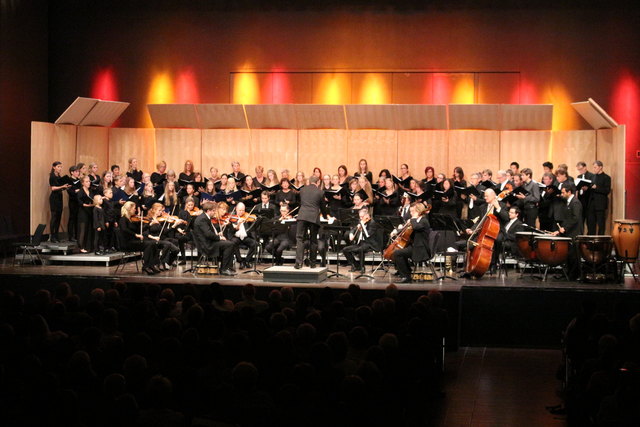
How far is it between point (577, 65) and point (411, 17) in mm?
3277

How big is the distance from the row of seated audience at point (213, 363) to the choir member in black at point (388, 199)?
5257 millimetres

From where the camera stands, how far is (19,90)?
47.1 feet

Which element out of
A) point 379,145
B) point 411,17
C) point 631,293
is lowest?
point 631,293

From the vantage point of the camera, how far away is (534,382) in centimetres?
732

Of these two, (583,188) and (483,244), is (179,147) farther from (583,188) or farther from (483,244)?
(583,188)

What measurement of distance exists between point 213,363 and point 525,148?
10.6 m

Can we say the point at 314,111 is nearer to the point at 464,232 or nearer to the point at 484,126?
the point at 484,126

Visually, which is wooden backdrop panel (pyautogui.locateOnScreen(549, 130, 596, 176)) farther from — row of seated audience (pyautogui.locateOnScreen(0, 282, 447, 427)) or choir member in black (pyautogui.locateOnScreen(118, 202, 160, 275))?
row of seated audience (pyautogui.locateOnScreen(0, 282, 447, 427))

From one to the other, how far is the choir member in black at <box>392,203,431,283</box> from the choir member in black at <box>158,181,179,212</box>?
166 inches

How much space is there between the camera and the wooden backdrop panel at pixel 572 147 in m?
13.9

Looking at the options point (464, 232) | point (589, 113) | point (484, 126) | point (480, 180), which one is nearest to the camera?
point (464, 232)

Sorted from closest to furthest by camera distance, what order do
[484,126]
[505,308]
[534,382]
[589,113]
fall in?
1. [534,382]
2. [505,308]
3. [589,113]
4. [484,126]

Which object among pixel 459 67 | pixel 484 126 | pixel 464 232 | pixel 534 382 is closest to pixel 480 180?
pixel 464 232

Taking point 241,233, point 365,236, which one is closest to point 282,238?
point 241,233
